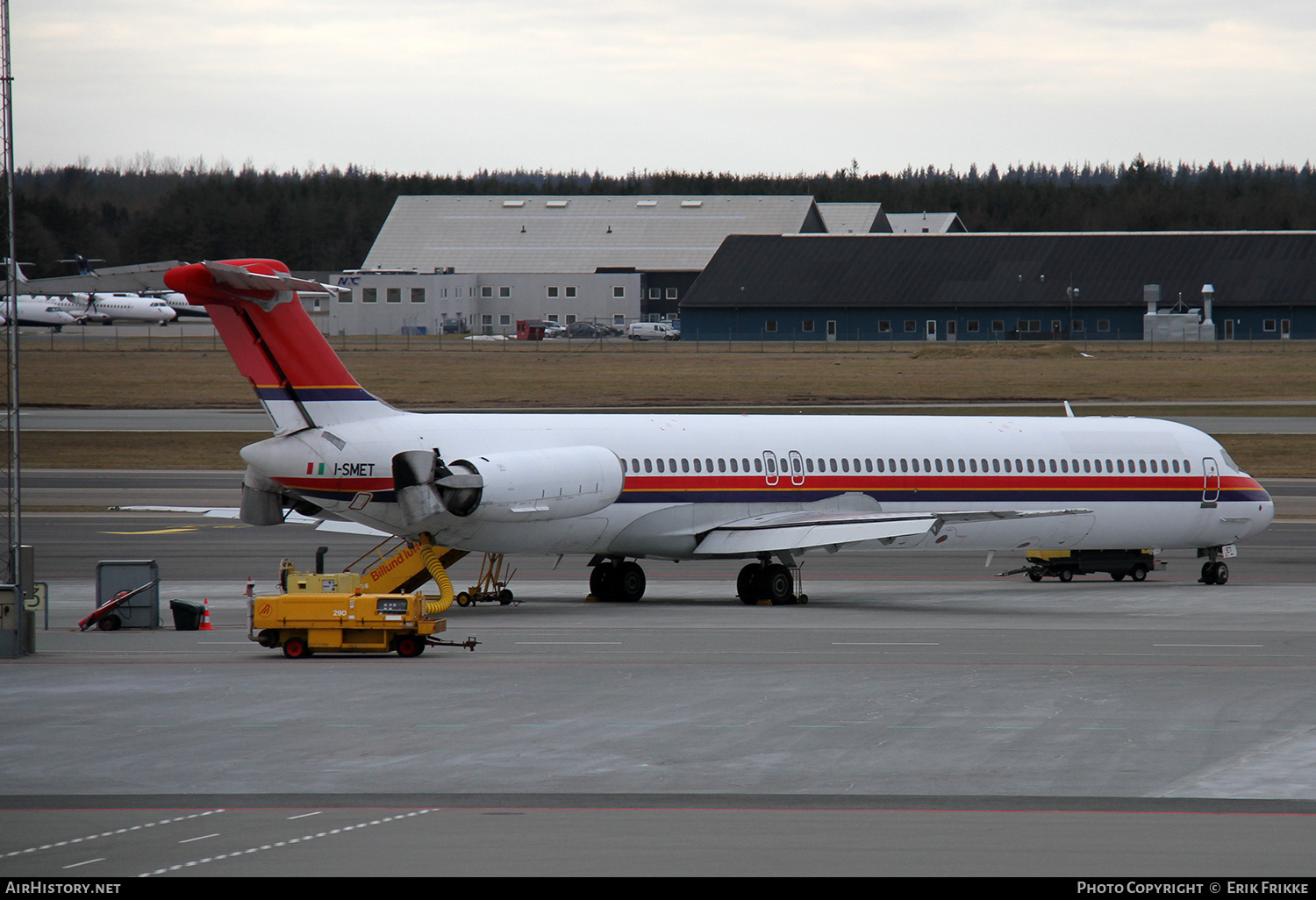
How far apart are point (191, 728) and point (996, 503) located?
70.4 feet

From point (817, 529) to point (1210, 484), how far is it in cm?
1149

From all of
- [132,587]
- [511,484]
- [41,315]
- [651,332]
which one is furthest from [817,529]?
[41,315]

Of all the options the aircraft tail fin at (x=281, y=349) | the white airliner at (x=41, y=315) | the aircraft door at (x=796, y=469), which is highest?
the white airliner at (x=41, y=315)

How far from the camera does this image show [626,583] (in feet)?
106

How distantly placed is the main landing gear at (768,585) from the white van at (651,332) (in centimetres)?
10539

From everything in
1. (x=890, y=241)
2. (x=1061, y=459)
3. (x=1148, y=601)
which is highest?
(x=890, y=241)

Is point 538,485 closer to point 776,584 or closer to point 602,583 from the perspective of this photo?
point 602,583

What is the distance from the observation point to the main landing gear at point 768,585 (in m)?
31.7

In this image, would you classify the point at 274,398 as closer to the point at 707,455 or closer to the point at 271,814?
the point at 707,455

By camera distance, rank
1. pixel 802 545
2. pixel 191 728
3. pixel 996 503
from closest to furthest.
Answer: pixel 191 728, pixel 802 545, pixel 996 503

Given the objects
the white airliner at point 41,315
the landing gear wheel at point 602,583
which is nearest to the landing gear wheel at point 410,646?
the landing gear wheel at point 602,583

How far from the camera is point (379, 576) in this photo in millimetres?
28641

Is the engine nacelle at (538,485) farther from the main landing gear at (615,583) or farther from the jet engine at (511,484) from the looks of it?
the main landing gear at (615,583)
